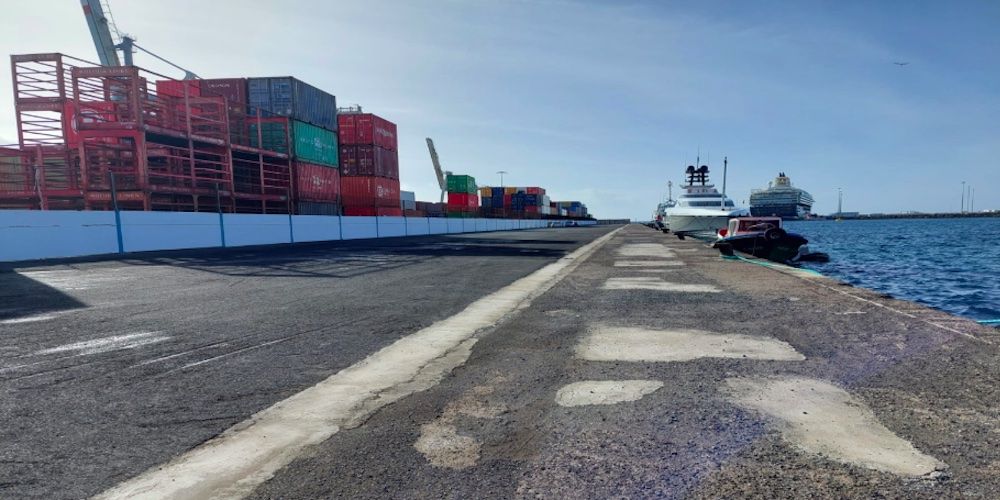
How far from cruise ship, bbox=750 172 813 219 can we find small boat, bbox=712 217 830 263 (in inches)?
4035

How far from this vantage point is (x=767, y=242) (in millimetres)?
18812

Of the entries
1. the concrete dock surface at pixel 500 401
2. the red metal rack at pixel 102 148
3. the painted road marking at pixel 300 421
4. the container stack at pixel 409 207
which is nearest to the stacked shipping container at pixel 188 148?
the red metal rack at pixel 102 148

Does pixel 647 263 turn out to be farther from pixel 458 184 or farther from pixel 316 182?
pixel 458 184

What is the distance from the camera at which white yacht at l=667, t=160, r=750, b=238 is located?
2712cm

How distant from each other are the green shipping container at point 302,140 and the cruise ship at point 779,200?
104104 millimetres

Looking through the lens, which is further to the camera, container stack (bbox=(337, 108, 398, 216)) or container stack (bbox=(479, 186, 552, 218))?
container stack (bbox=(479, 186, 552, 218))

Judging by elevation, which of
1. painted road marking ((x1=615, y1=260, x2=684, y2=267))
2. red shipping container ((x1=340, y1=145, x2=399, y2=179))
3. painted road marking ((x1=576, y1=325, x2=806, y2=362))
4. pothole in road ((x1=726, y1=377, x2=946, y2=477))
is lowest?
painted road marking ((x1=615, y1=260, x2=684, y2=267))

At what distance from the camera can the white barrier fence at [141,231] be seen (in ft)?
51.1

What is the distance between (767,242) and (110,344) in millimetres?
20141

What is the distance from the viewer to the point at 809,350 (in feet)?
16.1

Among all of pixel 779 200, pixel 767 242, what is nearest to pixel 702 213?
Answer: pixel 767 242

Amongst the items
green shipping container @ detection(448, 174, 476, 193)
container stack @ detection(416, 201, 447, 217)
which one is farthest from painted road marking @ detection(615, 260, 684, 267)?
green shipping container @ detection(448, 174, 476, 193)

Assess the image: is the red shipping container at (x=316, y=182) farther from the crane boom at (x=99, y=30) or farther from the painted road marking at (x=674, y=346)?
the painted road marking at (x=674, y=346)

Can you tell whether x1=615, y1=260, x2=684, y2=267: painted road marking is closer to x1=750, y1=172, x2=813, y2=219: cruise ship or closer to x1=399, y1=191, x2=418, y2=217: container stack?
x1=399, y1=191, x2=418, y2=217: container stack
